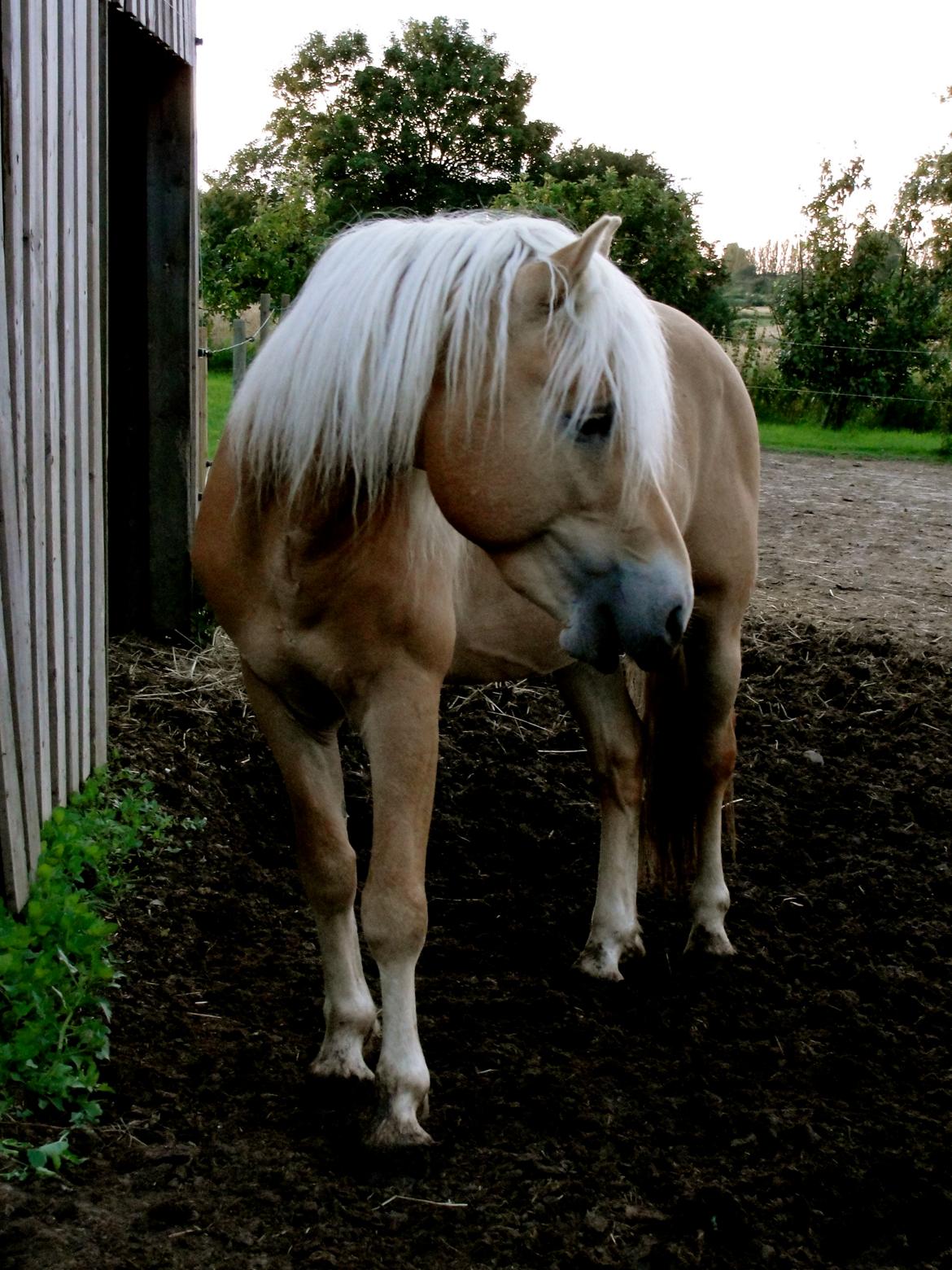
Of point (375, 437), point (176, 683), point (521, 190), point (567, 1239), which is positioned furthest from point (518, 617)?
point (521, 190)

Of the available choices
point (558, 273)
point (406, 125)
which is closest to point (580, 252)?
point (558, 273)

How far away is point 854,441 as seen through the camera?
16203 mm

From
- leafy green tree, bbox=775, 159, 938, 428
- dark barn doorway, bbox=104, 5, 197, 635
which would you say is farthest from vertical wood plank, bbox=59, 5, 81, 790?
leafy green tree, bbox=775, 159, 938, 428

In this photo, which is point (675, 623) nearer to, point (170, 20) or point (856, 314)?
point (170, 20)

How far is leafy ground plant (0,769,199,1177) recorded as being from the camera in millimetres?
2475

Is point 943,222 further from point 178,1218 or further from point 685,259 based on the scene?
point 178,1218

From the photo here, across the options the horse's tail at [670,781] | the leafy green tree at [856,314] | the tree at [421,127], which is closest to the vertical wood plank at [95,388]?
the horse's tail at [670,781]

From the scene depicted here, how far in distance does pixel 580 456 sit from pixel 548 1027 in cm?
178

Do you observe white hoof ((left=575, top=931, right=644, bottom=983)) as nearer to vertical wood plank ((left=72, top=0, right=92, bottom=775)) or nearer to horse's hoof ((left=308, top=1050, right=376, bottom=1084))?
horse's hoof ((left=308, top=1050, right=376, bottom=1084))

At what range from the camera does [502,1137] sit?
2.69 metres

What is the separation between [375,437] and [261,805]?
2.51 metres

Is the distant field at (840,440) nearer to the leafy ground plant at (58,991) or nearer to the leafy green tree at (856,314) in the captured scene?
the leafy green tree at (856,314)

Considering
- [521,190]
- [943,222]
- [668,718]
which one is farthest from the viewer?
[943,222]

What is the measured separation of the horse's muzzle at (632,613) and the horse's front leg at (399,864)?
1.47ft
